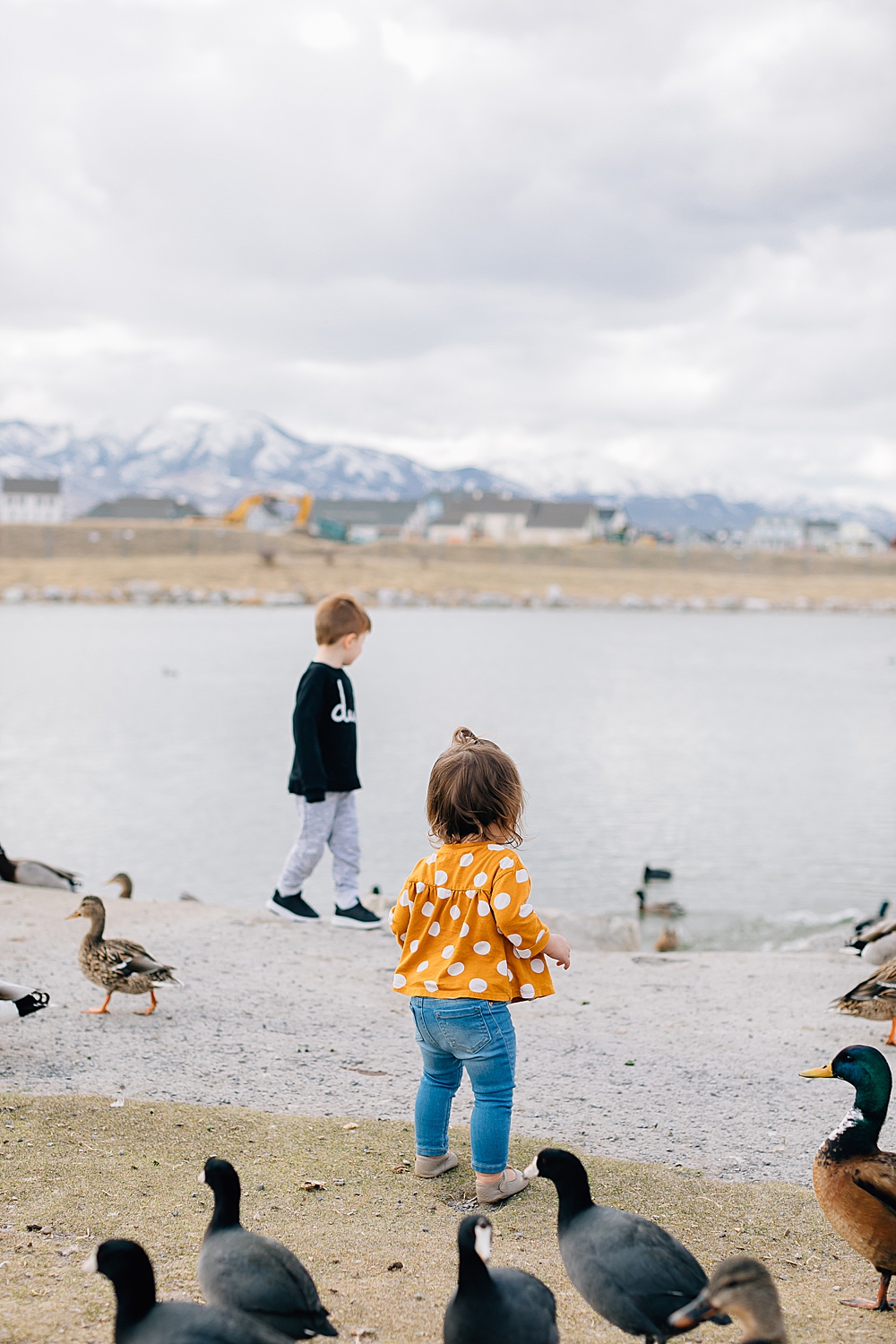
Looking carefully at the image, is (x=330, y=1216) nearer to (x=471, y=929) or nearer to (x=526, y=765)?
(x=471, y=929)

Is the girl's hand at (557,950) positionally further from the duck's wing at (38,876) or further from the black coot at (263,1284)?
the duck's wing at (38,876)

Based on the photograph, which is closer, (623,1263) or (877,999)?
(623,1263)

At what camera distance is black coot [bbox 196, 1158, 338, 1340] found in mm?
2959

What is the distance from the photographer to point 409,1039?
6.43m

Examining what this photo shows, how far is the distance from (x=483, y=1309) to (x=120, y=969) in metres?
4.19

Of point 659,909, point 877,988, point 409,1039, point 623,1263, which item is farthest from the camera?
point 659,909

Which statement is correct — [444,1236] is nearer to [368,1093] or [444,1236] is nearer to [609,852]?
[368,1093]

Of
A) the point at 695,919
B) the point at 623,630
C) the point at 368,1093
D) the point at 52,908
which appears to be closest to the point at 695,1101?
the point at 368,1093

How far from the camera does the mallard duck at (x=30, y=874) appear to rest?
34.3 feet

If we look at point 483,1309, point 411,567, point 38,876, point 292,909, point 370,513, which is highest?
point 370,513

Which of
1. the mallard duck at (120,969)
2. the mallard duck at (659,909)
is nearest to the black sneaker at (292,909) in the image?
the mallard duck at (120,969)

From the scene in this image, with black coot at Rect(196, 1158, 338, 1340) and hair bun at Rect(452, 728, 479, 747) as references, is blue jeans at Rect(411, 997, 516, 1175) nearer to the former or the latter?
hair bun at Rect(452, 728, 479, 747)

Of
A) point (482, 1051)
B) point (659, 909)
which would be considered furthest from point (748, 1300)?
point (659, 909)

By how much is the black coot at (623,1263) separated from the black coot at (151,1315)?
87 cm
